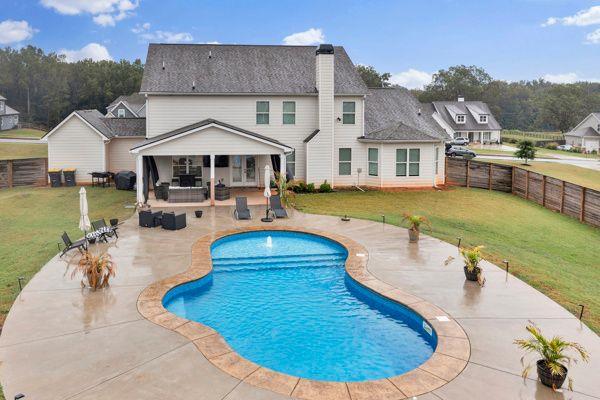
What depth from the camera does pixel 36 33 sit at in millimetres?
121188

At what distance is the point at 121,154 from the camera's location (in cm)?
3247

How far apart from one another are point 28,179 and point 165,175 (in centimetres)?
1034

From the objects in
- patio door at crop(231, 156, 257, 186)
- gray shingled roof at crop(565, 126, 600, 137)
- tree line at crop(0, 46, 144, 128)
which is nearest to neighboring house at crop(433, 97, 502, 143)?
gray shingled roof at crop(565, 126, 600, 137)

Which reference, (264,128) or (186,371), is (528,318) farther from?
(264,128)

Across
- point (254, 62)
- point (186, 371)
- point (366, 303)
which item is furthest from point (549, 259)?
point (254, 62)

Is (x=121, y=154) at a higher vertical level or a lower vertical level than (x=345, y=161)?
higher

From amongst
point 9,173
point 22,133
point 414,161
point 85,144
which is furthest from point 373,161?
point 22,133

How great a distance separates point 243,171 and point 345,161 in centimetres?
650

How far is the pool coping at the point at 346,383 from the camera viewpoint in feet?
27.1

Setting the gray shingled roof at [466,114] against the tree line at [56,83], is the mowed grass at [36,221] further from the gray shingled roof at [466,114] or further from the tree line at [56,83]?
the tree line at [56,83]

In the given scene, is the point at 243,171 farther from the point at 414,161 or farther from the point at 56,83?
the point at 56,83

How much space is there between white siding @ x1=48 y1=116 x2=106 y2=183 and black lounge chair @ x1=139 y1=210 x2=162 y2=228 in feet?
42.9

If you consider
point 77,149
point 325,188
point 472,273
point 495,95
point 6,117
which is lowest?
point 472,273

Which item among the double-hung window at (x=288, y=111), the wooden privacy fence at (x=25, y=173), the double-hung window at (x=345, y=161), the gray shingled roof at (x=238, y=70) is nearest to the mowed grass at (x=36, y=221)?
the wooden privacy fence at (x=25, y=173)
